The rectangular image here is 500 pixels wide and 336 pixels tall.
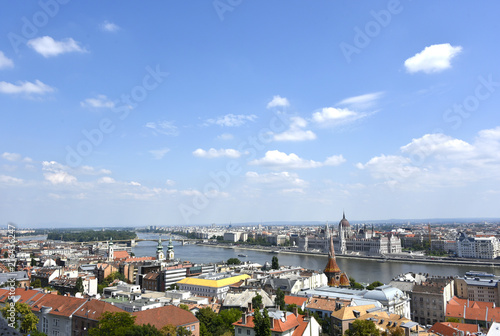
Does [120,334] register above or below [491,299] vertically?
above

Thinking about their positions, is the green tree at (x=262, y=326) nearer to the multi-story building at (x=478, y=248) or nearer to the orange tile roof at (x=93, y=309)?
the orange tile roof at (x=93, y=309)

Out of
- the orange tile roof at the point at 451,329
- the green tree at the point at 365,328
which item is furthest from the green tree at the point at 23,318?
the orange tile roof at the point at 451,329

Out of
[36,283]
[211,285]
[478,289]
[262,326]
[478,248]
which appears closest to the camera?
[262,326]

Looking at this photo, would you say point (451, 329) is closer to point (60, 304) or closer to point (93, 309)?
point (93, 309)

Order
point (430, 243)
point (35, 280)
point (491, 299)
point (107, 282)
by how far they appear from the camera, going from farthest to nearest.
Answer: point (430, 243), point (107, 282), point (35, 280), point (491, 299)

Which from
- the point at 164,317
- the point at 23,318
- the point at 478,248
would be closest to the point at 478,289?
the point at 164,317

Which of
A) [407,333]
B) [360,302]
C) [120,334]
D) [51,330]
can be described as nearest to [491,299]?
[360,302]

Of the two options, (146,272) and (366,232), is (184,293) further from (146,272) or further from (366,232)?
(366,232)

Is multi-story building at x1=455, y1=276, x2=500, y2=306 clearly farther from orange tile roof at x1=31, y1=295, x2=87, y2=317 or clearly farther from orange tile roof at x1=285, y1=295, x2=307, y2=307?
orange tile roof at x1=31, y1=295, x2=87, y2=317
